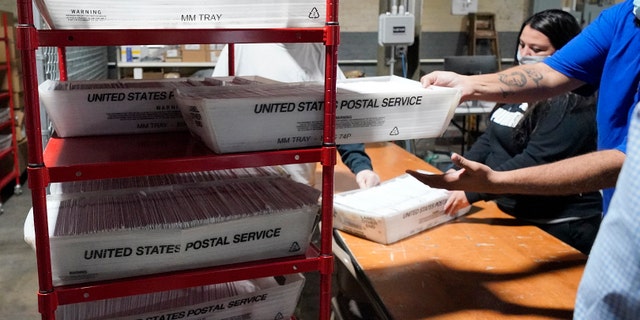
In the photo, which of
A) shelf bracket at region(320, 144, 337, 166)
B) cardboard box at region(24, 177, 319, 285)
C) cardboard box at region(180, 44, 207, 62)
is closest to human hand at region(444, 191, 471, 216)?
cardboard box at region(24, 177, 319, 285)

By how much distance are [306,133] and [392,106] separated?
23 centimetres

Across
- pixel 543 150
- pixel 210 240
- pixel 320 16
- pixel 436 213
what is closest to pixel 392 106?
pixel 320 16

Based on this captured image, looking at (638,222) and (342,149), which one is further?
(342,149)

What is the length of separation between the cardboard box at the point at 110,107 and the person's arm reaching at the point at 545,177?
0.69 meters

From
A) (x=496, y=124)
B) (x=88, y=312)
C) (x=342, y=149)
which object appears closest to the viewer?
(x=88, y=312)

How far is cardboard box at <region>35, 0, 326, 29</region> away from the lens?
113 centimetres

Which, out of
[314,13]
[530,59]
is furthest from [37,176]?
[530,59]

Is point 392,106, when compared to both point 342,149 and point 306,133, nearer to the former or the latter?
point 306,133

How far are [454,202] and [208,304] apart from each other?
1.06 metres

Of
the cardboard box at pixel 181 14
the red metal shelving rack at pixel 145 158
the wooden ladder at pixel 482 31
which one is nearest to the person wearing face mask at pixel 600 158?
the red metal shelving rack at pixel 145 158

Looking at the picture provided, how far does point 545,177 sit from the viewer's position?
149 cm

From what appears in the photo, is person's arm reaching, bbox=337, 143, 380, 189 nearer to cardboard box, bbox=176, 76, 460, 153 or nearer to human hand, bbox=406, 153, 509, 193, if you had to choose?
human hand, bbox=406, 153, 509, 193

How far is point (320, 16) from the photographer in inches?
49.1

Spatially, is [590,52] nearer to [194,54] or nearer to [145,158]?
[145,158]
